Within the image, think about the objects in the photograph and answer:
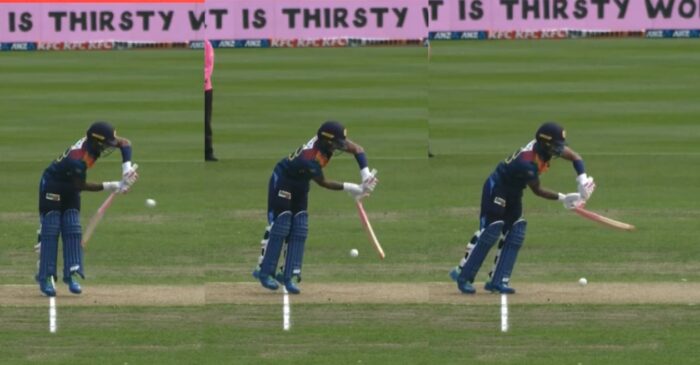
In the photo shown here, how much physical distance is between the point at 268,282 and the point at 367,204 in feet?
32.3

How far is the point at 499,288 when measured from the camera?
20.9 metres

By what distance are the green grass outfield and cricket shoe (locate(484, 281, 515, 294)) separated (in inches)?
9.0

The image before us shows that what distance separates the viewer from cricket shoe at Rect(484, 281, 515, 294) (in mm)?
20922

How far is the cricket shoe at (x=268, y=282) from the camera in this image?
2045cm

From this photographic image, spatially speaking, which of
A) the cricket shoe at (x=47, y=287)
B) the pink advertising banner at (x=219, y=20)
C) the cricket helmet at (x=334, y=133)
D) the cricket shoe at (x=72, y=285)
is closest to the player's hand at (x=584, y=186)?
the cricket helmet at (x=334, y=133)

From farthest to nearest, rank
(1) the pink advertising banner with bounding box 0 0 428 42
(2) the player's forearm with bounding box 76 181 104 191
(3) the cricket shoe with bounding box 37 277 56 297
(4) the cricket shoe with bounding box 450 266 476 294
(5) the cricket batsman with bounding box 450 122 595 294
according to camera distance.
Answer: (1) the pink advertising banner with bounding box 0 0 428 42 → (3) the cricket shoe with bounding box 37 277 56 297 → (4) the cricket shoe with bounding box 450 266 476 294 → (5) the cricket batsman with bounding box 450 122 595 294 → (2) the player's forearm with bounding box 76 181 104 191

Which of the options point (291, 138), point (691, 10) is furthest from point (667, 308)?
point (691, 10)

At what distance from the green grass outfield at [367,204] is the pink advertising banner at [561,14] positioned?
2.58 feet

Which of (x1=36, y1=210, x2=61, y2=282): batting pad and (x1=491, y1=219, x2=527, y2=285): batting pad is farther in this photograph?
(x1=36, y1=210, x2=61, y2=282): batting pad

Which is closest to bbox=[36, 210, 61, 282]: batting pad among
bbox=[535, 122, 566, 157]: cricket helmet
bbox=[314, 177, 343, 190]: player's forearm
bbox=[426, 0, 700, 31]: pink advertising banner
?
bbox=[314, 177, 343, 190]: player's forearm

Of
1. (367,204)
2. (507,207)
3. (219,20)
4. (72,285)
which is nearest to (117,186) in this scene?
(72,285)

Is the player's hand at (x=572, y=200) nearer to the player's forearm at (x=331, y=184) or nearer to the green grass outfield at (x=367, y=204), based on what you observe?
the green grass outfield at (x=367, y=204)

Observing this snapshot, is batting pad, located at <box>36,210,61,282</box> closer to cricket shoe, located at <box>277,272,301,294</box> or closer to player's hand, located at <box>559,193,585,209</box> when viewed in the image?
cricket shoe, located at <box>277,272,301,294</box>

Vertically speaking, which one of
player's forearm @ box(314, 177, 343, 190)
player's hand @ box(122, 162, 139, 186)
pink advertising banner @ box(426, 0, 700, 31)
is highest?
pink advertising banner @ box(426, 0, 700, 31)
